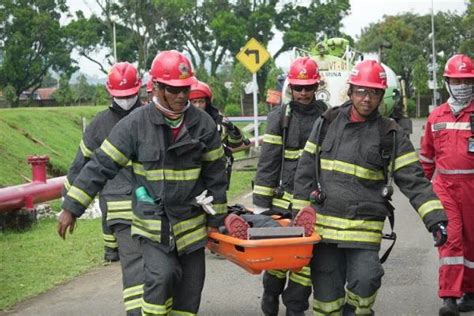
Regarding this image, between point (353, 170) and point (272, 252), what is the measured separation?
868 millimetres

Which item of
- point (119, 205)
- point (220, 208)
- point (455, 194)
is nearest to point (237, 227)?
point (220, 208)

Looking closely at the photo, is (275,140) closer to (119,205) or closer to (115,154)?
(119,205)

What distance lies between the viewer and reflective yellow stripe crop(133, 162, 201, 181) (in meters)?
5.17

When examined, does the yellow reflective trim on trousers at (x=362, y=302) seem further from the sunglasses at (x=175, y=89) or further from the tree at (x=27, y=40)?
the tree at (x=27, y=40)

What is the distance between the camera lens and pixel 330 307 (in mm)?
5461

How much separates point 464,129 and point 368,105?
5.84ft

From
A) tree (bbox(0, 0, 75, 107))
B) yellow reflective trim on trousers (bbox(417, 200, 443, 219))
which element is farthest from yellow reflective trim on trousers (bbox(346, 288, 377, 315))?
tree (bbox(0, 0, 75, 107))

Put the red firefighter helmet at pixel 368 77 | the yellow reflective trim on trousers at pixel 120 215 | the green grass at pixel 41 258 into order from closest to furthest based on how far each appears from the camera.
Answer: the red firefighter helmet at pixel 368 77 → the yellow reflective trim on trousers at pixel 120 215 → the green grass at pixel 41 258

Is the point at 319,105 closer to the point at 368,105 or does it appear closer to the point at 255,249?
the point at 368,105

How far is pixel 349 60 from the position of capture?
15.9 m

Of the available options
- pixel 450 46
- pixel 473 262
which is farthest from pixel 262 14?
pixel 473 262

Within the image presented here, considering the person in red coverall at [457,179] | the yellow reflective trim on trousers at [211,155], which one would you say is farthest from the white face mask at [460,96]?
the yellow reflective trim on trousers at [211,155]

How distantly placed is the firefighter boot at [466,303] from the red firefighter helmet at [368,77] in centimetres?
239

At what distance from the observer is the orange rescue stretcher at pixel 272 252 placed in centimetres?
491
